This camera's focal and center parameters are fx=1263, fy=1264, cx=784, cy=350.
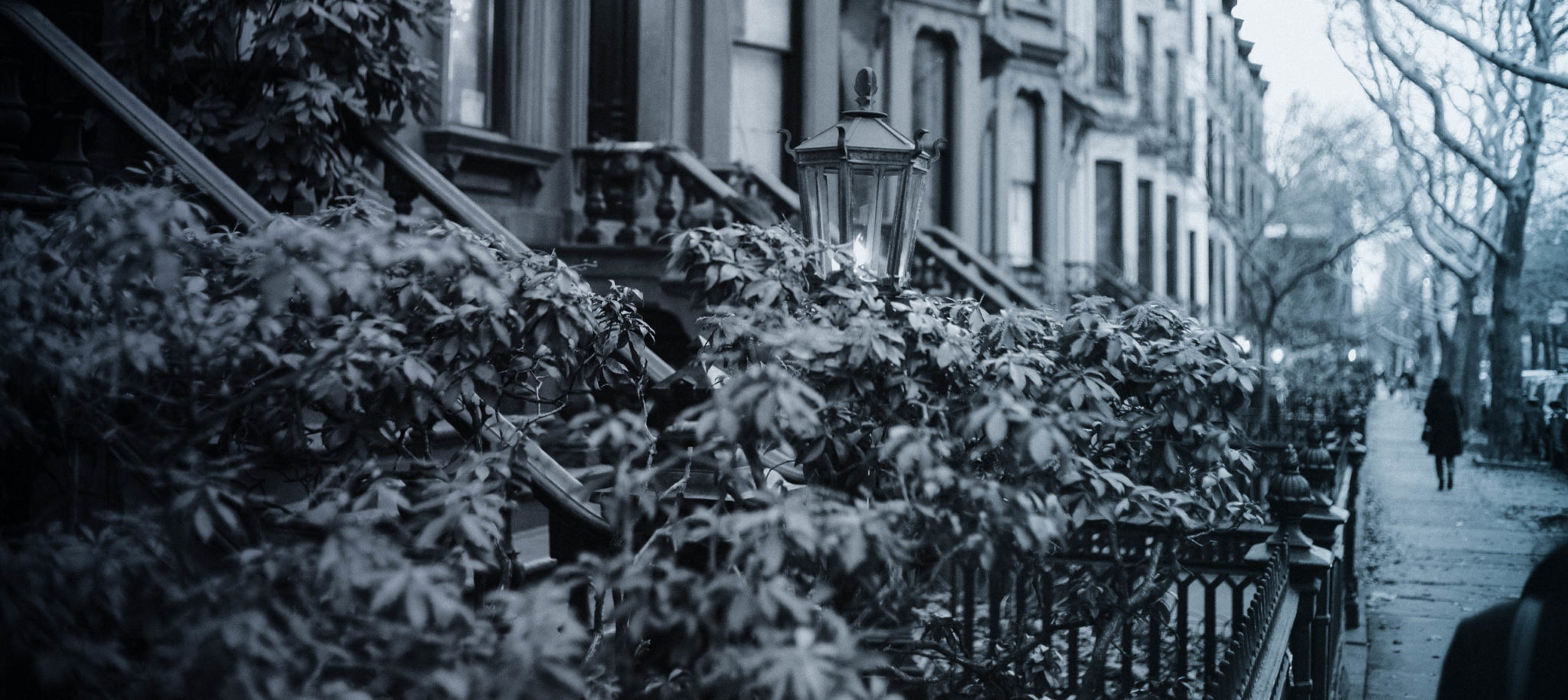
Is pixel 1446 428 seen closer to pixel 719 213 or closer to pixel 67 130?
pixel 719 213

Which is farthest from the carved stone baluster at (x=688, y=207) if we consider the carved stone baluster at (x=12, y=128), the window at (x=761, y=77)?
the carved stone baluster at (x=12, y=128)

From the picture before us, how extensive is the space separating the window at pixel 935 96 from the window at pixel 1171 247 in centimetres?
1808

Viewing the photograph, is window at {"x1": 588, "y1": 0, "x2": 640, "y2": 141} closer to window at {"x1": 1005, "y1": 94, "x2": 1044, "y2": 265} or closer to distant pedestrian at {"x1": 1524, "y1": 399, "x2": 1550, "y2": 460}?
window at {"x1": 1005, "y1": 94, "x2": 1044, "y2": 265}

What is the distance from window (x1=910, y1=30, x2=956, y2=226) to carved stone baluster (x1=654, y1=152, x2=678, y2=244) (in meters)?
6.86

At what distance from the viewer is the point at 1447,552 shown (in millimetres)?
15008

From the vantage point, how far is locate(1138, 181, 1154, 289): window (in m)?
31.4

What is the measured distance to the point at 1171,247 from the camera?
35031 millimetres

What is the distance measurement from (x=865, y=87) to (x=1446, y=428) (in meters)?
19.6

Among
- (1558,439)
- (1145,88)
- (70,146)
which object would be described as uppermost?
(1145,88)

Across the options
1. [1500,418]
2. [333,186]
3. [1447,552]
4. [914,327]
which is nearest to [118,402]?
[914,327]

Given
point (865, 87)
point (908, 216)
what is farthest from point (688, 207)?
point (908, 216)

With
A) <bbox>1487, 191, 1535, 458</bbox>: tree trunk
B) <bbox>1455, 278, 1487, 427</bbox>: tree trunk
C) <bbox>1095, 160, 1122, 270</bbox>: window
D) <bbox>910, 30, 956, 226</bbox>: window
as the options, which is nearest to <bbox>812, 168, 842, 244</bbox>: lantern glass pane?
<bbox>910, 30, 956, 226</bbox>: window

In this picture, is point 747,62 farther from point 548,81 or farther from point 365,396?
point 365,396

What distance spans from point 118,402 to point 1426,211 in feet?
A: 142
